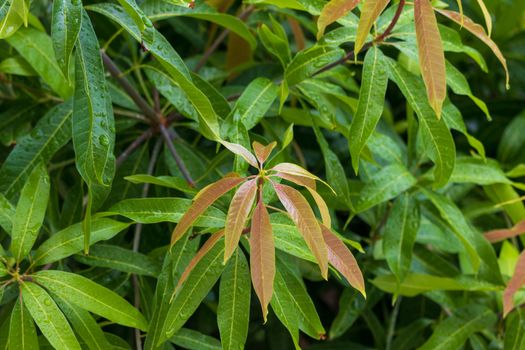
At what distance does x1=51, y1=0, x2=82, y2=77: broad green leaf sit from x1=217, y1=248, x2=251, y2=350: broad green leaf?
0.28 m

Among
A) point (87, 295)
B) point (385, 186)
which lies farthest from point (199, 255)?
point (385, 186)

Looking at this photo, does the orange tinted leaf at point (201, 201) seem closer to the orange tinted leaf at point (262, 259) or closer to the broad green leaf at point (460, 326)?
the orange tinted leaf at point (262, 259)

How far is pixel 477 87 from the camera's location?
1.65 metres

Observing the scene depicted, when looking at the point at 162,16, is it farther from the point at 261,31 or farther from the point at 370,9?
the point at 370,9

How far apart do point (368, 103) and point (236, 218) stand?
0.85ft

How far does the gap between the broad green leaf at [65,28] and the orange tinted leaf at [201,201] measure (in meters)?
0.17

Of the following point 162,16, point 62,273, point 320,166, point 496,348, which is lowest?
point 496,348

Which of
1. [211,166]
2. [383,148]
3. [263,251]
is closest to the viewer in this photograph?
[263,251]

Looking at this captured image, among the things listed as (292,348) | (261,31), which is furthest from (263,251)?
(292,348)

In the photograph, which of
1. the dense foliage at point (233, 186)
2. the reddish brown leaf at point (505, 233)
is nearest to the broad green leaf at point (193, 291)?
the dense foliage at point (233, 186)

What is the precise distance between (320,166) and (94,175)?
0.68 meters

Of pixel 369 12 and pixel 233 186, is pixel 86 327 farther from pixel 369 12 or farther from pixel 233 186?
pixel 369 12

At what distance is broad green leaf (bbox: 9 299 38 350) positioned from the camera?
755 millimetres

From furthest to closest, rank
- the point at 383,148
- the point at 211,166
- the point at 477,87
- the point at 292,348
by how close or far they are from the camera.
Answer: the point at 477,87, the point at 292,348, the point at 383,148, the point at 211,166
